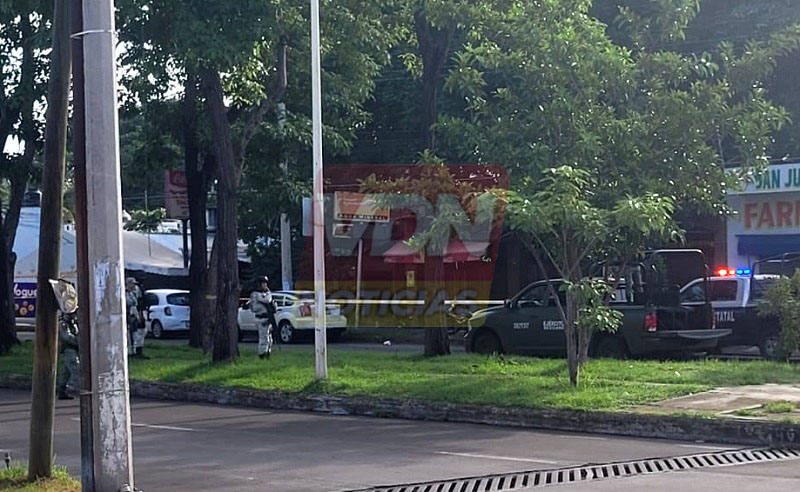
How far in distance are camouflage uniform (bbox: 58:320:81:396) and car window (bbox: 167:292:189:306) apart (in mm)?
20006

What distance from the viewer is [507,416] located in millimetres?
15039

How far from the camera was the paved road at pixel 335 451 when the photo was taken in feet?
35.1

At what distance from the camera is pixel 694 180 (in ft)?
55.7

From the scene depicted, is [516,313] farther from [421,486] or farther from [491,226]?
[421,486]

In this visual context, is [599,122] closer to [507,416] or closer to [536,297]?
[507,416]

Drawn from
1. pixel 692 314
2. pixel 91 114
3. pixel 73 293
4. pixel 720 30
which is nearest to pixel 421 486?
pixel 73 293

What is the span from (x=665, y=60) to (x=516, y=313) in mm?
7883

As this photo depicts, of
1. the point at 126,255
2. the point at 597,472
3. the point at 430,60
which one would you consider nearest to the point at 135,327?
the point at 430,60

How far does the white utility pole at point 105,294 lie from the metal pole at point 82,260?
0.19 ft

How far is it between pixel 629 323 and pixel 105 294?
14.2 metres

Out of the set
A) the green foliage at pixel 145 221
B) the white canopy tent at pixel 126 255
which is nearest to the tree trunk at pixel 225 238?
the white canopy tent at pixel 126 255

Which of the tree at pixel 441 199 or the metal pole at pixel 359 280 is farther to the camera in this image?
the metal pole at pixel 359 280

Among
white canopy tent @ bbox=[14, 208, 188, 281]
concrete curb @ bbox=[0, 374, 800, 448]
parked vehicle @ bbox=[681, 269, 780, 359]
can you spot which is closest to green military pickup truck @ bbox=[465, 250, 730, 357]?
parked vehicle @ bbox=[681, 269, 780, 359]

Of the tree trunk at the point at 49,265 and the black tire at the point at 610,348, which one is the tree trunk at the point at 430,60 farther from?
the tree trunk at the point at 49,265
